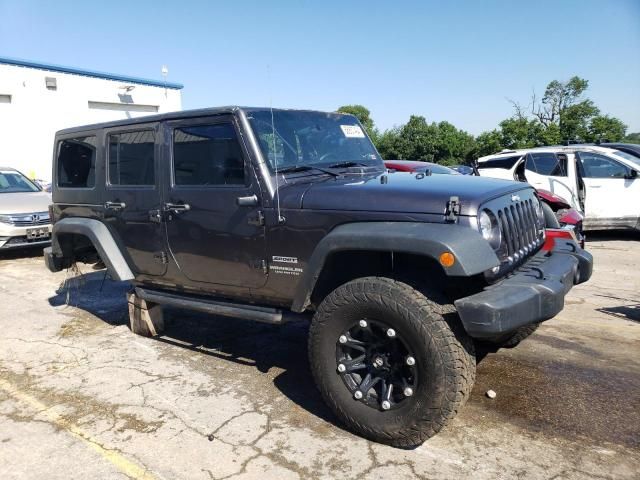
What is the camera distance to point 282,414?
3363 millimetres

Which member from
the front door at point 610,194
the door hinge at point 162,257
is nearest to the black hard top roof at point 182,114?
the door hinge at point 162,257

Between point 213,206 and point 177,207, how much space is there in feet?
1.27

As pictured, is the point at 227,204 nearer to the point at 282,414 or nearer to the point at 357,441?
the point at 282,414

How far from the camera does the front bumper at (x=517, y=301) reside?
8.42ft

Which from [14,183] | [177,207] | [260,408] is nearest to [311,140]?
[177,207]

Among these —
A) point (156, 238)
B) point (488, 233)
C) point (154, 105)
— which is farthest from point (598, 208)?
point (154, 105)

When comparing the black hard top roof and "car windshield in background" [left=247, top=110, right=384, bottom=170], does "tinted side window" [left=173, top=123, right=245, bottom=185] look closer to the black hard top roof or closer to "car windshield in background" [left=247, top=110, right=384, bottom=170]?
the black hard top roof

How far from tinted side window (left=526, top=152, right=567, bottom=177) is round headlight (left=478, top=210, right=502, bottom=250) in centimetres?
744

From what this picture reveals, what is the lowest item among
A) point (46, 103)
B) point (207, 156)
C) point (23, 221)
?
point (23, 221)

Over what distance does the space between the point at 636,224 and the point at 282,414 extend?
805 cm

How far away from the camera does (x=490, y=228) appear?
288cm

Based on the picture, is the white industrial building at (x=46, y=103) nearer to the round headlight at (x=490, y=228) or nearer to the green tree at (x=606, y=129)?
the round headlight at (x=490, y=228)

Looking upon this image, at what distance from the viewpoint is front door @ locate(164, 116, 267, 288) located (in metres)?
3.50

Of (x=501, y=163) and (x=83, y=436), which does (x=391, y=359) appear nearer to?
(x=83, y=436)
